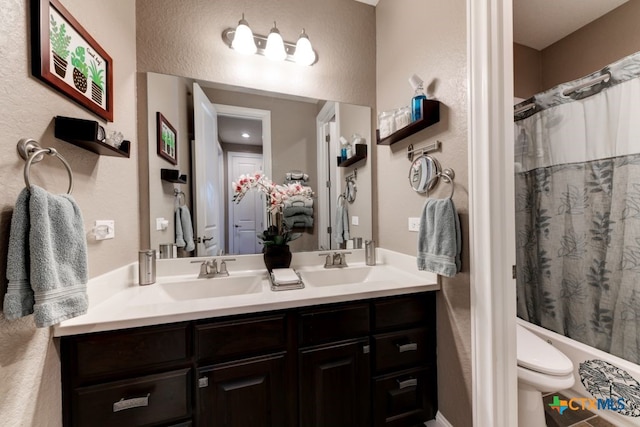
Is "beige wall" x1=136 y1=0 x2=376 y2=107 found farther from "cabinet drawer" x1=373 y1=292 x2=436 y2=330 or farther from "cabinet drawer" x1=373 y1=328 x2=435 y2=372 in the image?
"cabinet drawer" x1=373 y1=328 x2=435 y2=372

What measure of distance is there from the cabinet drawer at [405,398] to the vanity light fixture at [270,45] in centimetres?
201

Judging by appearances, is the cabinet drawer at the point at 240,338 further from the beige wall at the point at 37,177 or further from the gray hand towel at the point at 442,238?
the gray hand towel at the point at 442,238

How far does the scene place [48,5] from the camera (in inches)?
33.1

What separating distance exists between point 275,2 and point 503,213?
6.28 ft

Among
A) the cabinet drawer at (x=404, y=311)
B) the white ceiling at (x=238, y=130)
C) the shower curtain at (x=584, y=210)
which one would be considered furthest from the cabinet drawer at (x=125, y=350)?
the shower curtain at (x=584, y=210)

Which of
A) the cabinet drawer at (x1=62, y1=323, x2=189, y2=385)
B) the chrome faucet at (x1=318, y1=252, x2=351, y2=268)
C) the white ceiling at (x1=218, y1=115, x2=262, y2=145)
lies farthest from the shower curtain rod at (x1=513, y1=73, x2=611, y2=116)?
the cabinet drawer at (x1=62, y1=323, x2=189, y2=385)

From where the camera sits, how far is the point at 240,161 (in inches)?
64.9

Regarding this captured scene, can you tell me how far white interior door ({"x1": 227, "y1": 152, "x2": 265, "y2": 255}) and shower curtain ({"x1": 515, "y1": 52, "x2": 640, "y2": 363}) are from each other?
2.07m

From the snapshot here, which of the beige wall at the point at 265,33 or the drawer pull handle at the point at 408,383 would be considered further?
the beige wall at the point at 265,33

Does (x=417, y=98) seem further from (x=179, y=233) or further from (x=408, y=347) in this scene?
(x=179, y=233)

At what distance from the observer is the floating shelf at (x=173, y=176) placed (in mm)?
1511

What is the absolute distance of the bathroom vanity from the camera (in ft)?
2.96

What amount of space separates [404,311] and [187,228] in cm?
136

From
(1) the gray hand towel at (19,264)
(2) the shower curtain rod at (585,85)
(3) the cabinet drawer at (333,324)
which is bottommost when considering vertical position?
(3) the cabinet drawer at (333,324)
